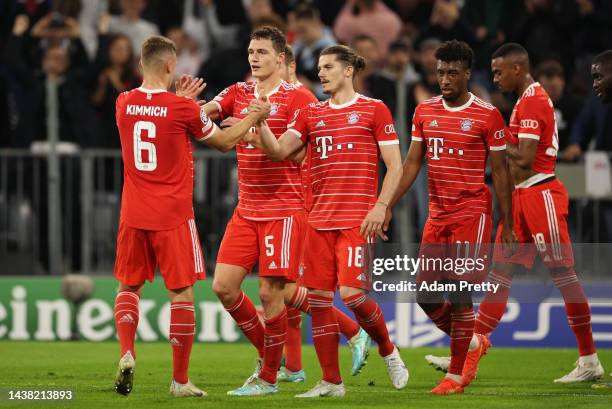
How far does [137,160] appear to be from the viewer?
9.45 m

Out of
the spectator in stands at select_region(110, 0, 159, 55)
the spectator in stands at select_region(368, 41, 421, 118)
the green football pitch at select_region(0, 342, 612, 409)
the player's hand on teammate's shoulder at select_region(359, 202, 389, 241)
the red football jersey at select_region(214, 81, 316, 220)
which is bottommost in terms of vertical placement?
the green football pitch at select_region(0, 342, 612, 409)

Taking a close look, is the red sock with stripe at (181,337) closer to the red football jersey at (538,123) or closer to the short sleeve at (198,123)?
the short sleeve at (198,123)

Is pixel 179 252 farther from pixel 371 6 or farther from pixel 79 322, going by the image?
pixel 371 6

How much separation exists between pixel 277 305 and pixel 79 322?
5571 millimetres

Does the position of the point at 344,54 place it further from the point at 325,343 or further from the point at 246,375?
the point at 246,375

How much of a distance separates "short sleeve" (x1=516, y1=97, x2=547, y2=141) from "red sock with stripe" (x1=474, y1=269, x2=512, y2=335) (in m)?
1.22

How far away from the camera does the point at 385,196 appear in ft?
31.1

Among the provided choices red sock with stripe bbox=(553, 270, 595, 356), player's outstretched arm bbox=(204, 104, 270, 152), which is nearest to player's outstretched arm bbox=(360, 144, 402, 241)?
player's outstretched arm bbox=(204, 104, 270, 152)

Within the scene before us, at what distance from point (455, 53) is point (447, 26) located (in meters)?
7.02

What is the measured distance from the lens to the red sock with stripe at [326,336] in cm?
945

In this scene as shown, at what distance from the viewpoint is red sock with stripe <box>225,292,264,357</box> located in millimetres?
10172

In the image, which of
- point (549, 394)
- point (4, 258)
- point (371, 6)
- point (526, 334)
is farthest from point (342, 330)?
point (371, 6)

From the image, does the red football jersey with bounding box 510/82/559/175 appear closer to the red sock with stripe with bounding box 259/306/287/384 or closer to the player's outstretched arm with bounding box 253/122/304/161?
the player's outstretched arm with bounding box 253/122/304/161

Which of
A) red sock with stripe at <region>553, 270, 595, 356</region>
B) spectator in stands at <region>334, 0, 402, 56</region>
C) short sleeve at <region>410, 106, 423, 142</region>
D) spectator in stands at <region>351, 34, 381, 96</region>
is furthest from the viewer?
spectator in stands at <region>334, 0, 402, 56</region>
